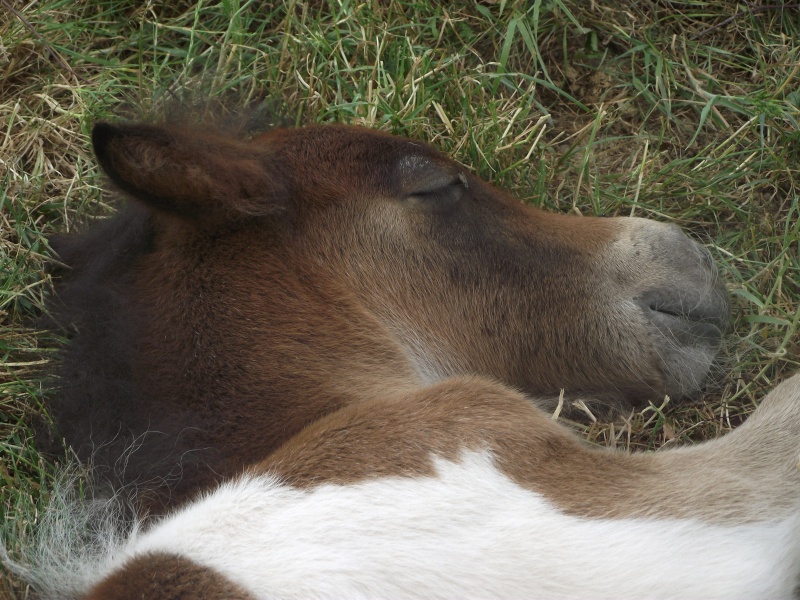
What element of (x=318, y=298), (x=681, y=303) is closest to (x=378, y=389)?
(x=318, y=298)

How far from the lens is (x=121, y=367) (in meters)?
2.90

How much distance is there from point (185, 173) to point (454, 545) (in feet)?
4.51

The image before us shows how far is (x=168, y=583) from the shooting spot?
7.55 feet

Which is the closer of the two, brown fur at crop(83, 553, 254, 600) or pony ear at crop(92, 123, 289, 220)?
brown fur at crop(83, 553, 254, 600)

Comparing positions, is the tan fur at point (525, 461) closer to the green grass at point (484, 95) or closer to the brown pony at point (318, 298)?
the brown pony at point (318, 298)

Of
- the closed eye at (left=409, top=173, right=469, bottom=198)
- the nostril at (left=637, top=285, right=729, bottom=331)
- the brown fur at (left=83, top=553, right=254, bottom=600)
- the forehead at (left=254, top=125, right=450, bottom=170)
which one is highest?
the forehead at (left=254, top=125, right=450, bottom=170)

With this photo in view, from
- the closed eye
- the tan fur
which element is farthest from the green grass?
the tan fur

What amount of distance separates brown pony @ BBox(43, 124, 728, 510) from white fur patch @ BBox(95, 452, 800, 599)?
29 cm

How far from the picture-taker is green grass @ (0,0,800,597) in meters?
4.17

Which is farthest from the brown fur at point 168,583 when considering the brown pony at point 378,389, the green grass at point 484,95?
the green grass at point 484,95

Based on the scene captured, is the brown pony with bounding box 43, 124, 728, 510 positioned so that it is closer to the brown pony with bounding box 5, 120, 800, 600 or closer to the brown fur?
the brown pony with bounding box 5, 120, 800, 600

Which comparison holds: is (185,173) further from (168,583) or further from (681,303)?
(681,303)

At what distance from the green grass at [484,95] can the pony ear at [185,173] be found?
984 mm

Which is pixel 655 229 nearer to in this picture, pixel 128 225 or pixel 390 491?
pixel 390 491
